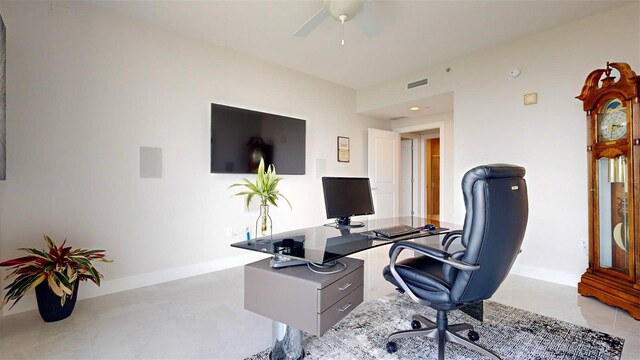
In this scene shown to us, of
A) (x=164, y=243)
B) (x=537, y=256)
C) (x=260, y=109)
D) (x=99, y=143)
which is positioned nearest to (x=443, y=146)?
(x=537, y=256)

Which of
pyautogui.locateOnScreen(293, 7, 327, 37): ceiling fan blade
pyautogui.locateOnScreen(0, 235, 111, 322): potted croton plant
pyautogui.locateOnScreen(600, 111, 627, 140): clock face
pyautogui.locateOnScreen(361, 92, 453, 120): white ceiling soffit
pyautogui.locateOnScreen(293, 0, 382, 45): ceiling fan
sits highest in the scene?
pyautogui.locateOnScreen(293, 0, 382, 45): ceiling fan

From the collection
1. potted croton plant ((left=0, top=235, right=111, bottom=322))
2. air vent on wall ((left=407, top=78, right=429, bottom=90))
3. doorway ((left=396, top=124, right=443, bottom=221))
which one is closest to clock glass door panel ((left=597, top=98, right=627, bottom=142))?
air vent on wall ((left=407, top=78, right=429, bottom=90))

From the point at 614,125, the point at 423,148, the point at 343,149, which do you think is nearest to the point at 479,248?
the point at 614,125

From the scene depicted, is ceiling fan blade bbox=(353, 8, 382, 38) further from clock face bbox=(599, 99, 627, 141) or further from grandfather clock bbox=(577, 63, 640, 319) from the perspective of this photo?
clock face bbox=(599, 99, 627, 141)

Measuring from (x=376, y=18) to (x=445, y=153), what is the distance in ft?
9.90

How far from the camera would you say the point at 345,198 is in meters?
2.44

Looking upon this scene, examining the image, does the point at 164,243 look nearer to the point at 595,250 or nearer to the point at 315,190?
the point at 315,190

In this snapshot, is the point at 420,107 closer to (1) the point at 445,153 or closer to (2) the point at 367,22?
(1) the point at 445,153

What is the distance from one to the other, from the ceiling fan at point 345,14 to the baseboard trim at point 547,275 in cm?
308

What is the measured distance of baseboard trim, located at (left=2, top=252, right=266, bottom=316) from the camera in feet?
7.84

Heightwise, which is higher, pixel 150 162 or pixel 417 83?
pixel 417 83

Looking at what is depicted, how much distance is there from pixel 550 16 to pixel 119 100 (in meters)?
4.37

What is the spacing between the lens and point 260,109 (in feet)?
12.7

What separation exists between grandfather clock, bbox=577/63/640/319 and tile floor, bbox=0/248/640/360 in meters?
0.18
